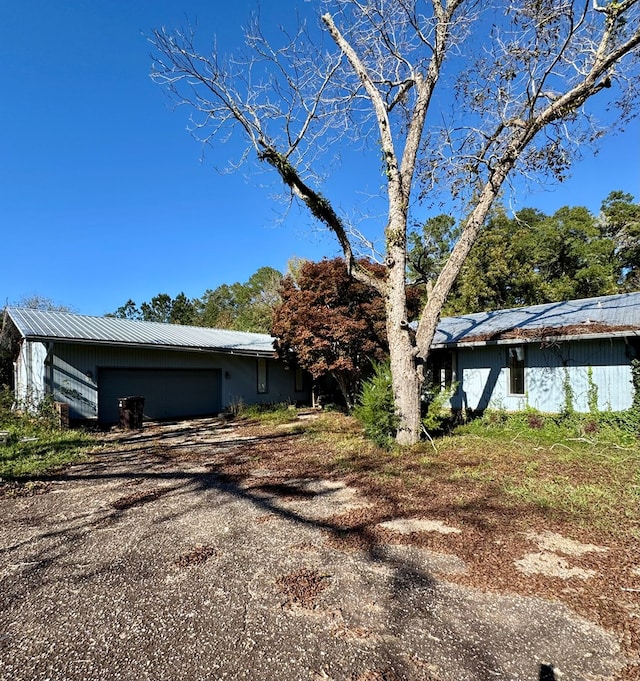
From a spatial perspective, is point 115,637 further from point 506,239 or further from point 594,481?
point 506,239

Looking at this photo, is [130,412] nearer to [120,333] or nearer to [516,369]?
[120,333]

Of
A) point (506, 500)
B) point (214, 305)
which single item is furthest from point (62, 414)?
point (214, 305)

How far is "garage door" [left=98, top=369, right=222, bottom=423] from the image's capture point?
12469 millimetres

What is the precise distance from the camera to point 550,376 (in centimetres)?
1023

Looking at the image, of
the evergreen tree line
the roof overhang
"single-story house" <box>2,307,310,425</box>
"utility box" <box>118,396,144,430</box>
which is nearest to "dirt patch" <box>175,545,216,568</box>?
"utility box" <box>118,396,144,430</box>

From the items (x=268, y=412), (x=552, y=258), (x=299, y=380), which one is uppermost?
(x=552, y=258)

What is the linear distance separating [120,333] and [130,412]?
118 inches

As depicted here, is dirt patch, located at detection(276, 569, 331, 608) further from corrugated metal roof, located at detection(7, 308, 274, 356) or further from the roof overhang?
corrugated metal roof, located at detection(7, 308, 274, 356)

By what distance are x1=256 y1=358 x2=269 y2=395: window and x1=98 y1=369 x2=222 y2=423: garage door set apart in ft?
5.88

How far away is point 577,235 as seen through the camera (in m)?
21.1

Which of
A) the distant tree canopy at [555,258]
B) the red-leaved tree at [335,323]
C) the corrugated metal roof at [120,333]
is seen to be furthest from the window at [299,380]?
the distant tree canopy at [555,258]

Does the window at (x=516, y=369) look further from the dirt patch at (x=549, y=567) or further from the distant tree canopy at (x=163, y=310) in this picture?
the distant tree canopy at (x=163, y=310)

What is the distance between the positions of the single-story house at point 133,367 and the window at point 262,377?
0.04 m

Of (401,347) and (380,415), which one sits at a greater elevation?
(401,347)
